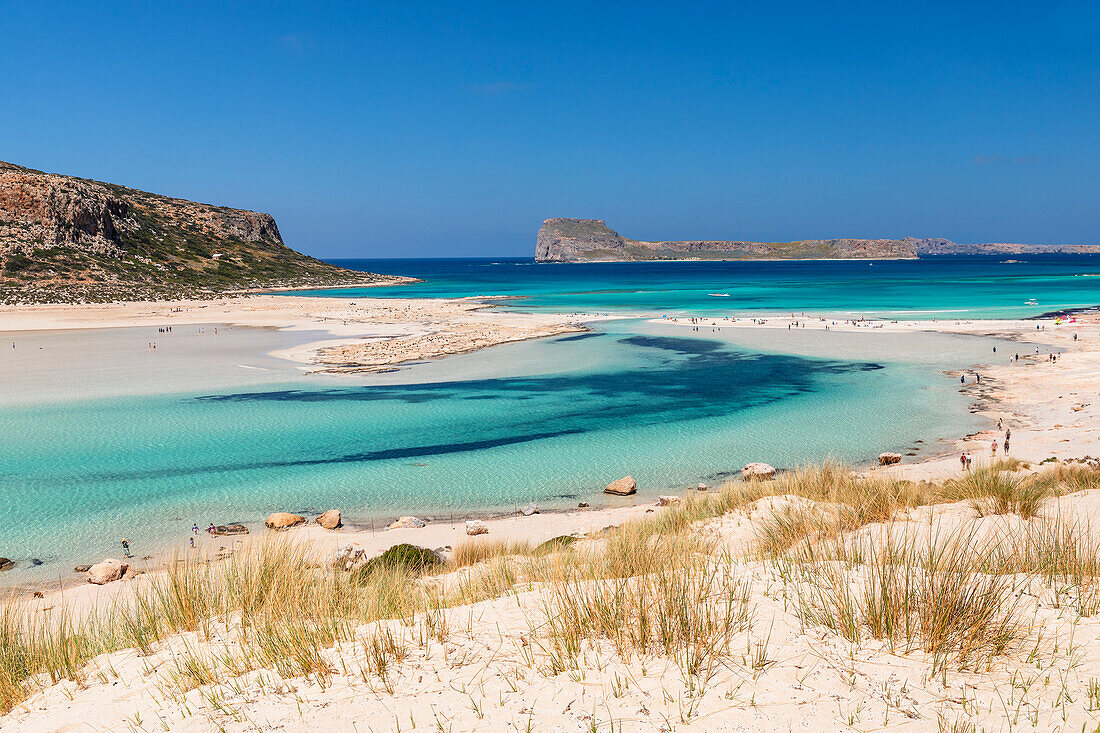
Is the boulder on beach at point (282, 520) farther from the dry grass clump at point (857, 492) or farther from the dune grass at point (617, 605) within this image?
the dry grass clump at point (857, 492)

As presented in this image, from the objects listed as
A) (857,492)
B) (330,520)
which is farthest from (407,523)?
(857,492)

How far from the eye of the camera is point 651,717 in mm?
3490

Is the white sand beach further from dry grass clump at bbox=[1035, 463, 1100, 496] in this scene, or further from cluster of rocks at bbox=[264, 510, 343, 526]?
cluster of rocks at bbox=[264, 510, 343, 526]

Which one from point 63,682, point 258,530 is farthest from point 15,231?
point 63,682

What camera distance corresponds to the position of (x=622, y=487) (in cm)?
1438

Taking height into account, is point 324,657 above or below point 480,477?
above

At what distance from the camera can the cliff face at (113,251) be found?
74.1 meters

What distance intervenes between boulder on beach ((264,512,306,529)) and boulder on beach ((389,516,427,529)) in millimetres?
1930

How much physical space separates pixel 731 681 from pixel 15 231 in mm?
102893

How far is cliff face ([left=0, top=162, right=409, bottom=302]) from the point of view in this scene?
7406cm

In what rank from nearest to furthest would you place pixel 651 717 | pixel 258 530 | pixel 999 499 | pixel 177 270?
pixel 651 717 < pixel 999 499 < pixel 258 530 < pixel 177 270

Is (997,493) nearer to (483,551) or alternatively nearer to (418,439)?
(483,551)

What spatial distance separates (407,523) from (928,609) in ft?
33.1

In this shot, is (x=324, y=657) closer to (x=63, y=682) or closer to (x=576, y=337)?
(x=63, y=682)
